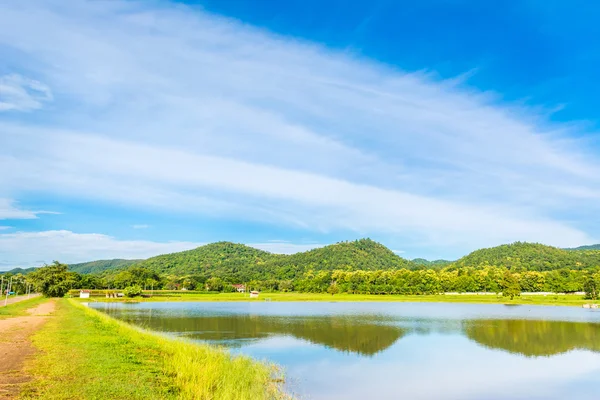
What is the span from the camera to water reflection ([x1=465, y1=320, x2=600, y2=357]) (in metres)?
28.0

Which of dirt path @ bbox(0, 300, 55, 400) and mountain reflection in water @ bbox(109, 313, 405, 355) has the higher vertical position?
dirt path @ bbox(0, 300, 55, 400)

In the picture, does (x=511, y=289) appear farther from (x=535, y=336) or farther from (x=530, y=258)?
(x=530, y=258)

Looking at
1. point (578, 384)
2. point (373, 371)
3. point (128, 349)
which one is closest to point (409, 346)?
point (373, 371)

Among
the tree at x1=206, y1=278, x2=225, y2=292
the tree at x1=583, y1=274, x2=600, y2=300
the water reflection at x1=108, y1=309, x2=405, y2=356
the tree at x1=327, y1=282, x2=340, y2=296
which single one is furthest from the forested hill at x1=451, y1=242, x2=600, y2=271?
the water reflection at x1=108, y1=309, x2=405, y2=356

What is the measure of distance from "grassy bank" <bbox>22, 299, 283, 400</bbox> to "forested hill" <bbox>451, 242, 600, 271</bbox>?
138 m

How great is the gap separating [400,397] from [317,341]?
1316 cm

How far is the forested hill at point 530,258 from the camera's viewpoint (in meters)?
141

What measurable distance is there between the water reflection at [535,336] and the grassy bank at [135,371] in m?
18.3

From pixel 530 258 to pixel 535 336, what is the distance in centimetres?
14230

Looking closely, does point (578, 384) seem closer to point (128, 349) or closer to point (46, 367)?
point (128, 349)

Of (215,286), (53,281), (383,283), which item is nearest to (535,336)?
(53,281)

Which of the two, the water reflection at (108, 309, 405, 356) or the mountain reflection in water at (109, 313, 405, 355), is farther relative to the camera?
the mountain reflection in water at (109, 313, 405, 355)

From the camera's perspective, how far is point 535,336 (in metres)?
33.7

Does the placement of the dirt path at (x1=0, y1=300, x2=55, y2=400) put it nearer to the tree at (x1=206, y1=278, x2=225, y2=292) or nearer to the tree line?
the tree line
